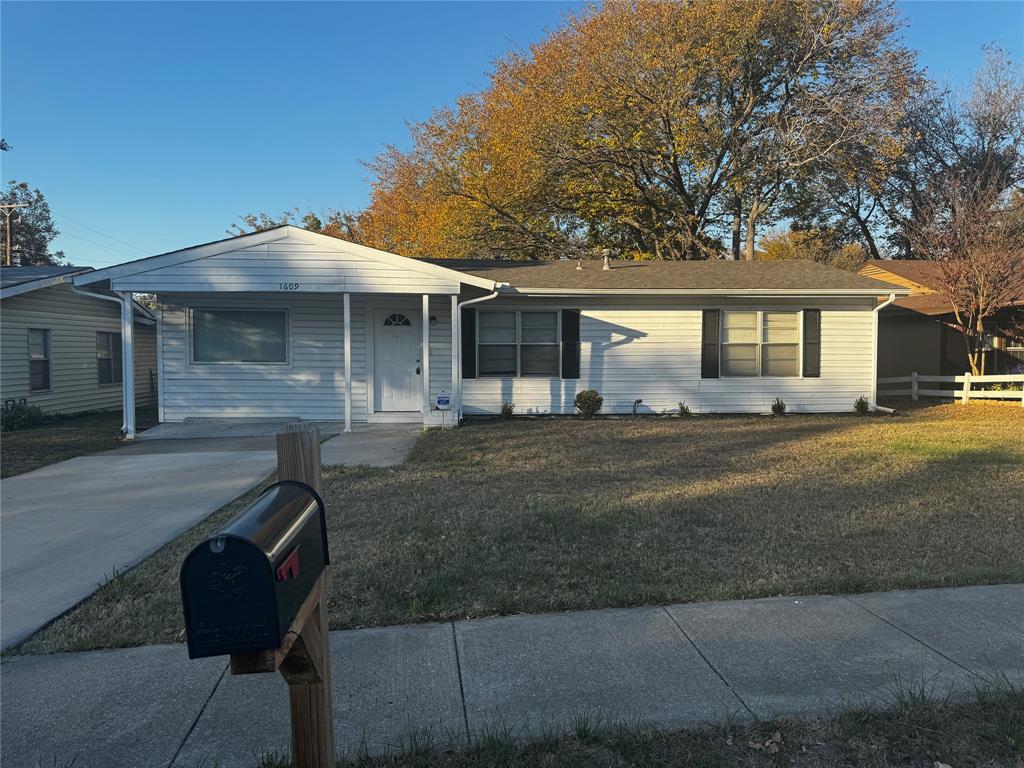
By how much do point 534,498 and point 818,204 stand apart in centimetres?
2586

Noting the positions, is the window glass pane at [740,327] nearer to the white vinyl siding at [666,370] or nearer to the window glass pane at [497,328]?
the white vinyl siding at [666,370]

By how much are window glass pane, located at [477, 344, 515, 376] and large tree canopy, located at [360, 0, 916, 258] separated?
977 centimetres

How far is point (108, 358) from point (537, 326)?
1136cm

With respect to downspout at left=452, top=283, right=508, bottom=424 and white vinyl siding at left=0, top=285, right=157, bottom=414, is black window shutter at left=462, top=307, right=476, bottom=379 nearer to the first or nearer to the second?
downspout at left=452, top=283, right=508, bottom=424

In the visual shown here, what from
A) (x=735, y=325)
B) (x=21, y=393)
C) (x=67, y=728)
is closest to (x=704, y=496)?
(x=67, y=728)

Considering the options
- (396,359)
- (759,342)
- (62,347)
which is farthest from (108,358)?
(759,342)

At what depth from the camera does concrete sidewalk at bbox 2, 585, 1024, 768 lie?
2.81m

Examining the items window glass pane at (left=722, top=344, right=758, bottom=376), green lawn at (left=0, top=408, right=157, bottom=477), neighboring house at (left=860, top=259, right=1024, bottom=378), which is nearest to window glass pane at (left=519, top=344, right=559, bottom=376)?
window glass pane at (left=722, top=344, right=758, bottom=376)

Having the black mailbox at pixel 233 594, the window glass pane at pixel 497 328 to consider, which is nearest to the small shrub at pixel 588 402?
the window glass pane at pixel 497 328

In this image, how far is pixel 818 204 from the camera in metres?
27.7

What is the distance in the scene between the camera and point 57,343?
1520 centimetres

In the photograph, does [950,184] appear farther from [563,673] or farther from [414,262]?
[563,673]

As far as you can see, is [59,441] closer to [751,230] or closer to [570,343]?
[570,343]

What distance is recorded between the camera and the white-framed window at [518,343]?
545 inches
